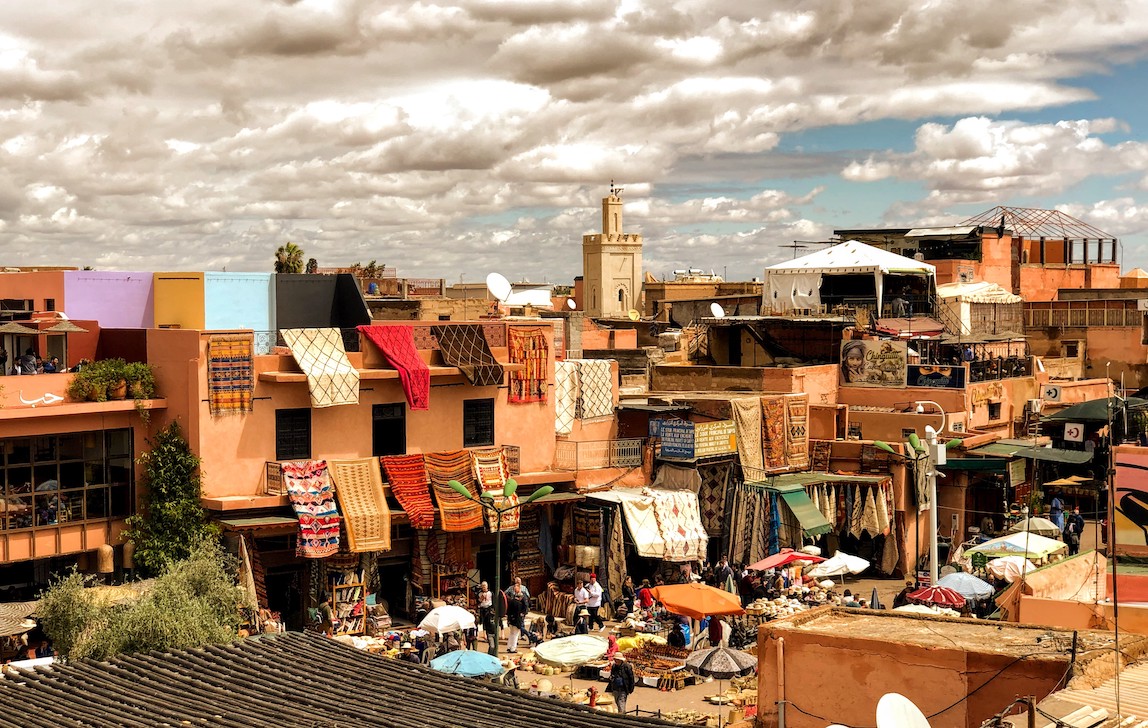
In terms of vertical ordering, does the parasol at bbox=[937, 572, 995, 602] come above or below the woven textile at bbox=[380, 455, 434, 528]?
below

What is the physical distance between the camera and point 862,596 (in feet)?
98.1

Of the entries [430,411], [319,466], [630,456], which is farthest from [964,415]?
[319,466]

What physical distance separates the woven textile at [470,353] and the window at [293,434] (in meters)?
3.53

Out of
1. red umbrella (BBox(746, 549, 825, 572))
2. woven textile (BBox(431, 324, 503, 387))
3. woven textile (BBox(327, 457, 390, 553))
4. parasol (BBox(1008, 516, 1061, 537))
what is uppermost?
woven textile (BBox(431, 324, 503, 387))

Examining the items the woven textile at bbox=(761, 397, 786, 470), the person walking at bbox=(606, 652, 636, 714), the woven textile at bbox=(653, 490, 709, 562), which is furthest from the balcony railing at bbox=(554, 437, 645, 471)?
the person walking at bbox=(606, 652, 636, 714)

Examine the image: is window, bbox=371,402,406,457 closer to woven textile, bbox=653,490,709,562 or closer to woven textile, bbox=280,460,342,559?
woven textile, bbox=280,460,342,559

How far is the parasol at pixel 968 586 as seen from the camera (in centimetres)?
2570

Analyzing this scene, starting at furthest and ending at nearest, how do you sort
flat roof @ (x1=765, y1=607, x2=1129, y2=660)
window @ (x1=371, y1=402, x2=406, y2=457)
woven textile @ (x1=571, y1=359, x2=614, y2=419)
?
woven textile @ (x1=571, y1=359, x2=614, y2=419) → window @ (x1=371, y1=402, x2=406, y2=457) → flat roof @ (x1=765, y1=607, x2=1129, y2=660)

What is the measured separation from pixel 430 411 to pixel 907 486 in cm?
1197

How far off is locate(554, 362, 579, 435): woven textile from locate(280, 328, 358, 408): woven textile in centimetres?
568

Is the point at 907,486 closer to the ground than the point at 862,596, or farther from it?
farther from it

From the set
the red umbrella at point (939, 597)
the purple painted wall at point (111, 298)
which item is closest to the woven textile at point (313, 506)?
the purple painted wall at point (111, 298)

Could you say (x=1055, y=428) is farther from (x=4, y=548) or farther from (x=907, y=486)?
(x=4, y=548)

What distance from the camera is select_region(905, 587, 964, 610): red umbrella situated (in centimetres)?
2484
